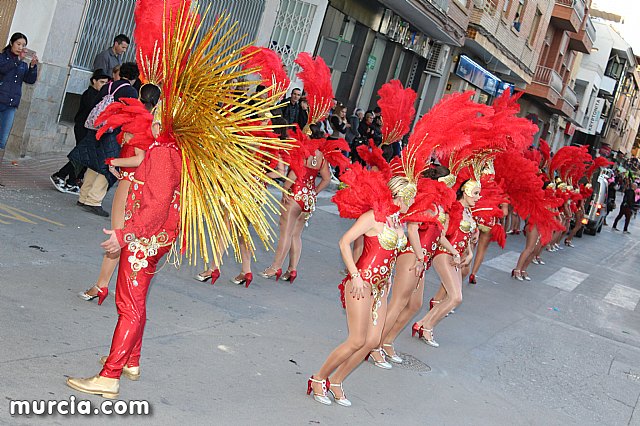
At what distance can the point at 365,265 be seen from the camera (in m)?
6.43

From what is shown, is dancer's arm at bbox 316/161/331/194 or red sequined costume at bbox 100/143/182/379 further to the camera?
dancer's arm at bbox 316/161/331/194

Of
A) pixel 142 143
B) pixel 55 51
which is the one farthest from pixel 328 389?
pixel 55 51

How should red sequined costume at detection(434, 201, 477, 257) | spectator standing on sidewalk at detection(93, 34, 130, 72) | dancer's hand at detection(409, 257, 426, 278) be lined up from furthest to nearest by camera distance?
spectator standing on sidewalk at detection(93, 34, 130, 72)
red sequined costume at detection(434, 201, 477, 257)
dancer's hand at detection(409, 257, 426, 278)

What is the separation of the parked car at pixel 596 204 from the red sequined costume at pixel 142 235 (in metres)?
24.1

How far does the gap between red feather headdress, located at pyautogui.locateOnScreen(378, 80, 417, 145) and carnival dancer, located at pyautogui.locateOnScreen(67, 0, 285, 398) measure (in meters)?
4.72

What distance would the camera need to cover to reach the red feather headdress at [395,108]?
10016mm

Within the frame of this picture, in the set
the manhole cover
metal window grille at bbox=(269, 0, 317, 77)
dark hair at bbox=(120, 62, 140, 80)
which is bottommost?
the manhole cover

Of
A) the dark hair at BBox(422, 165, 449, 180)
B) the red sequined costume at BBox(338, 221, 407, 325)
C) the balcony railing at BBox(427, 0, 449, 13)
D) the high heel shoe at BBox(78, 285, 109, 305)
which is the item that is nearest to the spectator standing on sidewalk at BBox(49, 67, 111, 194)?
the high heel shoe at BBox(78, 285, 109, 305)

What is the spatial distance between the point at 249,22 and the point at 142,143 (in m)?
14.1

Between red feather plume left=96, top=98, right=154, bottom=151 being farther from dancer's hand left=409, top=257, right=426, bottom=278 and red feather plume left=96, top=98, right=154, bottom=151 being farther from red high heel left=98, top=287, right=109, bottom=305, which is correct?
dancer's hand left=409, top=257, right=426, bottom=278

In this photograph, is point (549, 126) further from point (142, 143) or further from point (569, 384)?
point (142, 143)

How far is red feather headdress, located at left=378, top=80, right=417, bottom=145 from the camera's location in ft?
32.9

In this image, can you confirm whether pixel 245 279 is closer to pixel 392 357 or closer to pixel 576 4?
pixel 392 357

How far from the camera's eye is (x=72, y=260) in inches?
329
